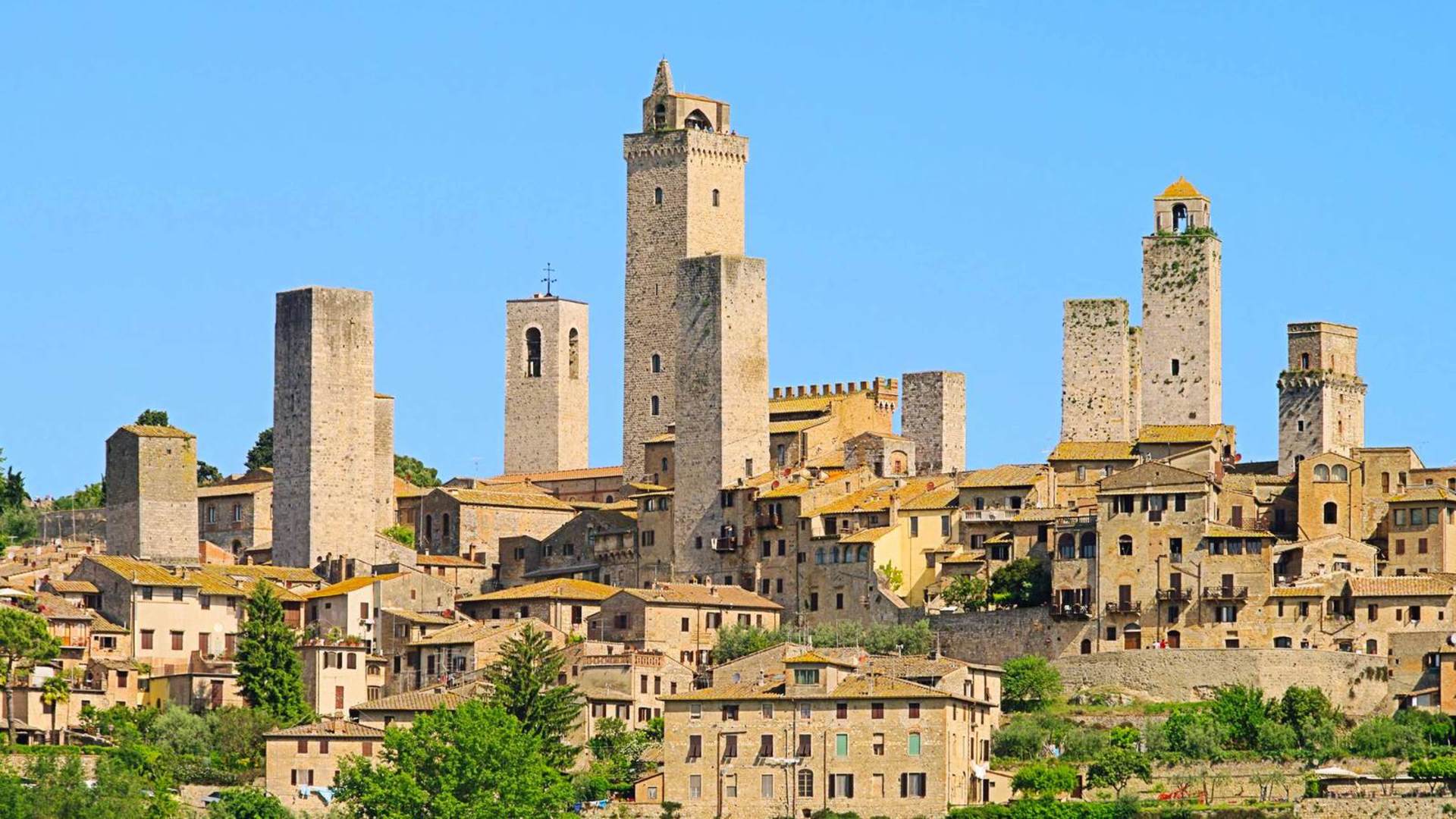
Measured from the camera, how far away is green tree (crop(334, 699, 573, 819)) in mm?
82812

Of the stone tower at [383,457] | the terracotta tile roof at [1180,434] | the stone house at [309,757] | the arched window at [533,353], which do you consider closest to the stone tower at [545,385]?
the arched window at [533,353]

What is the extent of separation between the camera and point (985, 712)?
3450 inches

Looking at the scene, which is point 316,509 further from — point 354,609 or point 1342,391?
point 1342,391

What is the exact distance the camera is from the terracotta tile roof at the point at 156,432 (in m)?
105

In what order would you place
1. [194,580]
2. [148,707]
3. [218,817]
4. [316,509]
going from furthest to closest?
1. [316,509]
2. [194,580]
3. [148,707]
4. [218,817]

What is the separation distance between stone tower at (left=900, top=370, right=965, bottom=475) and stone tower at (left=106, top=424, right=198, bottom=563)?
20.4m

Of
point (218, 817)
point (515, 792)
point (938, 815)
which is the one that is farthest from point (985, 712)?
point (218, 817)

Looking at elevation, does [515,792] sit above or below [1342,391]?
below

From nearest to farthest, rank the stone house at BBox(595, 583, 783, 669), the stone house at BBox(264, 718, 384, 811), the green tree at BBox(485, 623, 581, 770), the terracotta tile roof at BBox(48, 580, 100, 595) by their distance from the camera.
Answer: the stone house at BBox(264, 718, 384, 811) → the green tree at BBox(485, 623, 581, 770) → the terracotta tile roof at BBox(48, 580, 100, 595) → the stone house at BBox(595, 583, 783, 669)

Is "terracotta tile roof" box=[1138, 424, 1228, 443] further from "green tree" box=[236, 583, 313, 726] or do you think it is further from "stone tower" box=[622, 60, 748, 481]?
"green tree" box=[236, 583, 313, 726]

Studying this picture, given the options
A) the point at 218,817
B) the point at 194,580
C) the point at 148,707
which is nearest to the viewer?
the point at 218,817

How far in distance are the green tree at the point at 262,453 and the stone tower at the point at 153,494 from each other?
18.5 metres

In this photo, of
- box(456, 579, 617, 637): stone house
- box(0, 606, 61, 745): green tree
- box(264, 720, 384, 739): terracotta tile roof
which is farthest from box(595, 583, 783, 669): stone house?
box(0, 606, 61, 745): green tree

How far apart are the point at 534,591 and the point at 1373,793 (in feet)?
82.0
